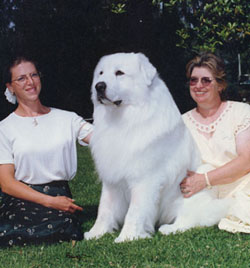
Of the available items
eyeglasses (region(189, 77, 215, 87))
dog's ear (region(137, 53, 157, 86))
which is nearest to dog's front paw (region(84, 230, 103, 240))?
dog's ear (region(137, 53, 157, 86))

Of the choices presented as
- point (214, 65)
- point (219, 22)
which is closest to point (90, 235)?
point (214, 65)

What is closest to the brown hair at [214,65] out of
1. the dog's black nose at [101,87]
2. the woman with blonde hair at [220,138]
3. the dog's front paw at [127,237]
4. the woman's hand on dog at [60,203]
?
the woman with blonde hair at [220,138]

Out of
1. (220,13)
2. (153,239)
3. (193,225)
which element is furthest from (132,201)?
(220,13)

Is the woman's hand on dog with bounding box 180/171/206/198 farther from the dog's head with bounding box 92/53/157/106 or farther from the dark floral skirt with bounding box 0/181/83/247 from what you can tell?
the dark floral skirt with bounding box 0/181/83/247

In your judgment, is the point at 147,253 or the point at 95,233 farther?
the point at 95,233

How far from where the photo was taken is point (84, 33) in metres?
11.6

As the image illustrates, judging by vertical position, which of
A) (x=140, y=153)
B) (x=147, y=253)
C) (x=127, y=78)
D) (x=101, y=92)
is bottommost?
(x=147, y=253)

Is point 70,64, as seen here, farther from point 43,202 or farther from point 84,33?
point 43,202

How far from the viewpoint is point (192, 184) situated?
139 inches

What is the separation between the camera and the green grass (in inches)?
108

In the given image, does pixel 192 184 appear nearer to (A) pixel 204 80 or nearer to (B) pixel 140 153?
(B) pixel 140 153

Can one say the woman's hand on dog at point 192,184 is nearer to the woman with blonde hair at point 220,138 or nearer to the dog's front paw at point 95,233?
the woman with blonde hair at point 220,138

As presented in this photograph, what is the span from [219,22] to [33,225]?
430 centimetres

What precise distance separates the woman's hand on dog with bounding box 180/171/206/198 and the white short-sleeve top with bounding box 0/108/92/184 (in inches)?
38.7
